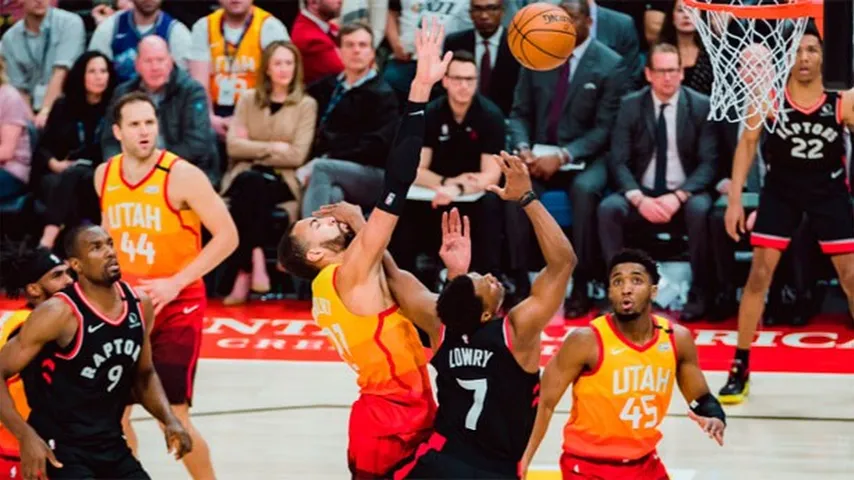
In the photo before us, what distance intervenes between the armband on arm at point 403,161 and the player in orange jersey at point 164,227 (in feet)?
4.69

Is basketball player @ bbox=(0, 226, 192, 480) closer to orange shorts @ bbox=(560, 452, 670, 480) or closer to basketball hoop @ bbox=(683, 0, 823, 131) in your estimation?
orange shorts @ bbox=(560, 452, 670, 480)

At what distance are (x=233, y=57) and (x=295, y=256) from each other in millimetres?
5313

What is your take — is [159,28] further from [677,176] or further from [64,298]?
[64,298]

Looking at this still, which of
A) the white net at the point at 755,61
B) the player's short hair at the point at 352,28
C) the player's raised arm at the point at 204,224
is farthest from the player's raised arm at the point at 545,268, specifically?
the player's short hair at the point at 352,28

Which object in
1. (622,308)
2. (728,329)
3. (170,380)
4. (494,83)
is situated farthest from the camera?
(494,83)

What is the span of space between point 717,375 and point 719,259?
1224 millimetres

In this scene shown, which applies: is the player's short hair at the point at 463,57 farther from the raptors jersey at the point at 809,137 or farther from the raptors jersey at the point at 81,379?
the raptors jersey at the point at 81,379

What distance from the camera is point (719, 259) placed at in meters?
10.1

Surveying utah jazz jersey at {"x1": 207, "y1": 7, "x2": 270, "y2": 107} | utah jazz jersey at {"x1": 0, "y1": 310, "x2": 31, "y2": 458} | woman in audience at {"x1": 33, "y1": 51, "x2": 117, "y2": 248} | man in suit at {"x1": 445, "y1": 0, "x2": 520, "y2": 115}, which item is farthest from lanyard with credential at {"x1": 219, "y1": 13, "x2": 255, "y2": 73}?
utah jazz jersey at {"x1": 0, "y1": 310, "x2": 31, "y2": 458}

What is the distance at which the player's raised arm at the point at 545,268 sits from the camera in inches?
223

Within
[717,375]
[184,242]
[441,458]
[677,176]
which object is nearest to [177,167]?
[184,242]

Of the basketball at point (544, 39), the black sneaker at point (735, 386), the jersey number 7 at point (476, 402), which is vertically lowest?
the black sneaker at point (735, 386)

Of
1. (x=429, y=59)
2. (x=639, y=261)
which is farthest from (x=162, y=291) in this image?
(x=639, y=261)

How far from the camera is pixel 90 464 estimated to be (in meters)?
5.95
